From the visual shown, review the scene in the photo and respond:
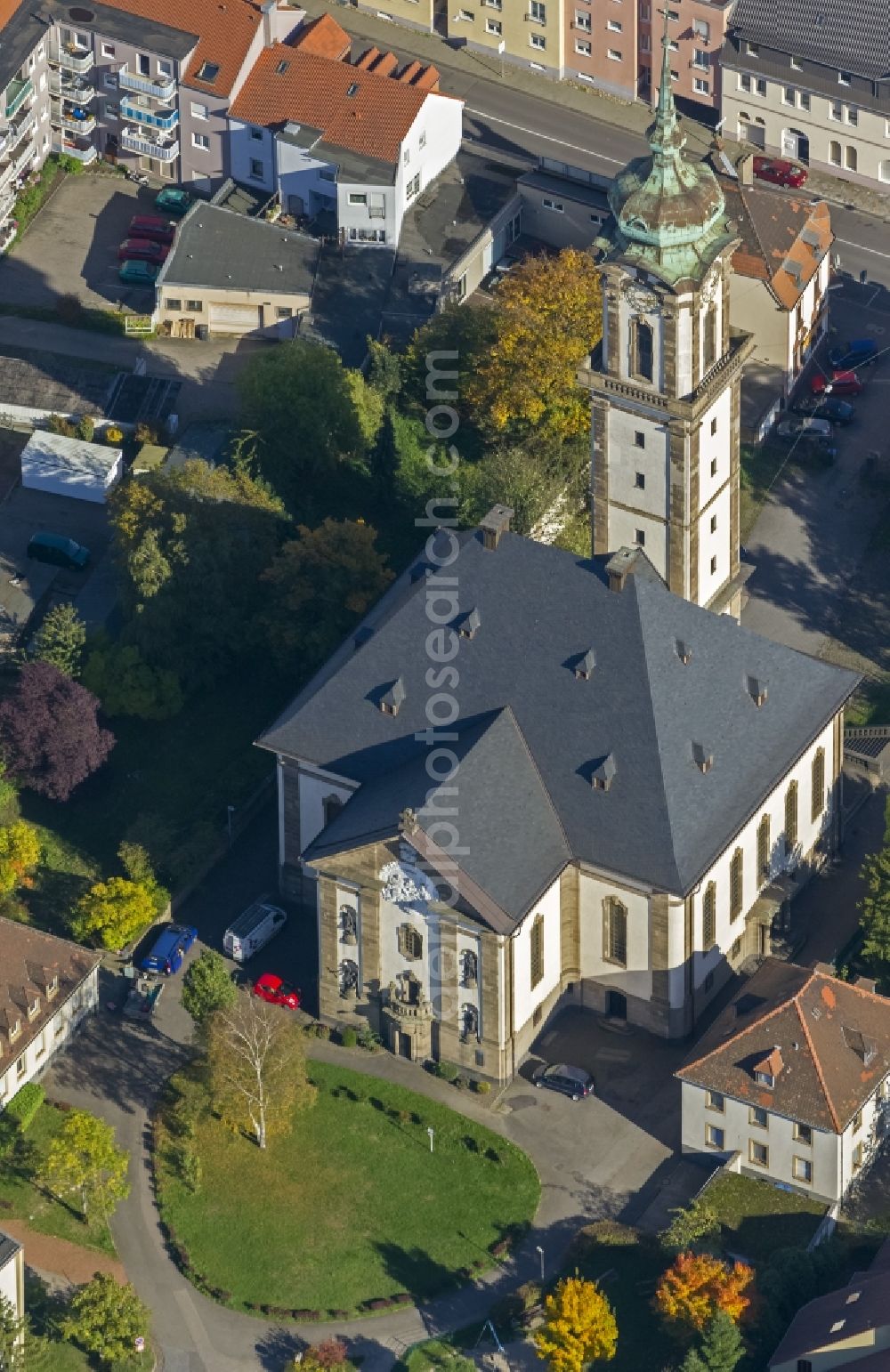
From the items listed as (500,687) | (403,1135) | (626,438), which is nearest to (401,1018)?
(403,1135)

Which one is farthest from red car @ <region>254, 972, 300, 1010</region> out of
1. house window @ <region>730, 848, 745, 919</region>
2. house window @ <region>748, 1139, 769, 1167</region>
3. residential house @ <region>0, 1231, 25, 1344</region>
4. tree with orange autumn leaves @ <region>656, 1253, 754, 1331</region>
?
tree with orange autumn leaves @ <region>656, 1253, 754, 1331</region>

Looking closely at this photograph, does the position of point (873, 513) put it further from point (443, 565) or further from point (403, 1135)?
point (403, 1135)

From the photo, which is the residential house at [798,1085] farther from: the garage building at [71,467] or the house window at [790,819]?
the garage building at [71,467]

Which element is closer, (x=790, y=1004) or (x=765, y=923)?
(x=790, y=1004)

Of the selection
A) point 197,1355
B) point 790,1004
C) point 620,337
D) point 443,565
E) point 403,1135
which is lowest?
point 197,1355

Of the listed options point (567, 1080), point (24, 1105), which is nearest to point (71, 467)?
point (24, 1105)

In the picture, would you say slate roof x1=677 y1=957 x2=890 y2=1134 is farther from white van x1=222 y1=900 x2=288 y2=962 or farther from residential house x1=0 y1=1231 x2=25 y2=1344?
residential house x1=0 y1=1231 x2=25 y2=1344

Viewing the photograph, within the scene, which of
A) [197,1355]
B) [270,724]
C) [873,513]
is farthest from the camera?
[873,513]
